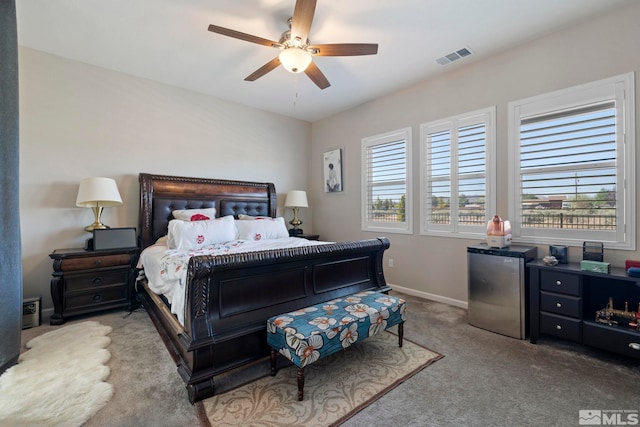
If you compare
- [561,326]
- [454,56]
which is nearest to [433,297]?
[561,326]

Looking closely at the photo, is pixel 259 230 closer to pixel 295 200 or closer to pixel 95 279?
pixel 295 200

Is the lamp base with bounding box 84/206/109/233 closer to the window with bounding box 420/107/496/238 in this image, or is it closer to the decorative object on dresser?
the window with bounding box 420/107/496/238

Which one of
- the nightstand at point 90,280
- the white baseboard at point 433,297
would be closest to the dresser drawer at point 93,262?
the nightstand at point 90,280

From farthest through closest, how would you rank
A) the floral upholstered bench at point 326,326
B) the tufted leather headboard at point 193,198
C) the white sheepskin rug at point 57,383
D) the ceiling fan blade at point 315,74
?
the tufted leather headboard at point 193,198 → the ceiling fan blade at point 315,74 → the floral upholstered bench at point 326,326 → the white sheepskin rug at point 57,383

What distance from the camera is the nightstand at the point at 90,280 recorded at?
3.03 meters

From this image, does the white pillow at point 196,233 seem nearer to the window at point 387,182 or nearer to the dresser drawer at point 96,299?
the dresser drawer at point 96,299

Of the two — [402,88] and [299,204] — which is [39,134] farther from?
[402,88]

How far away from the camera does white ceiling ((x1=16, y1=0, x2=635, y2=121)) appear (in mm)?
2482

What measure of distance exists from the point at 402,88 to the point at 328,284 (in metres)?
3.03

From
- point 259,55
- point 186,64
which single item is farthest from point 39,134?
point 259,55

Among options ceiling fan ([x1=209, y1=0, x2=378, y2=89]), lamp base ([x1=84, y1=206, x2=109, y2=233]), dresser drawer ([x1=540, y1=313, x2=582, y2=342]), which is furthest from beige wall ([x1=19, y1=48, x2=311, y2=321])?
dresser drawer ([x1=540, y1=313, x2=582, y2=342])

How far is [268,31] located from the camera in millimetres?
2824

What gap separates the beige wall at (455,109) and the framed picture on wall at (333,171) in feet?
0.39

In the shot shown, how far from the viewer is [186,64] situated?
136 inches
